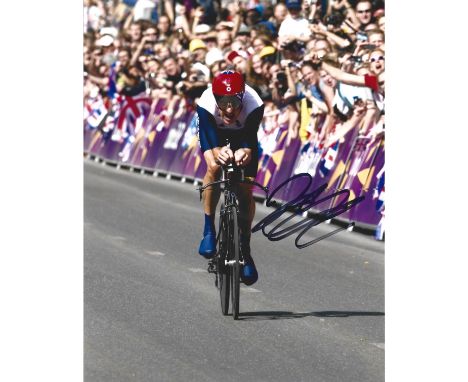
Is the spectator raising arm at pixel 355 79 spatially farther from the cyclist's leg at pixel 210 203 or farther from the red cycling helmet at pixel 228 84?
the red cycling helmet at pixel 228 84

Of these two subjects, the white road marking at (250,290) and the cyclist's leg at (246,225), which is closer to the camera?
the cyclist's leg at (246,225)

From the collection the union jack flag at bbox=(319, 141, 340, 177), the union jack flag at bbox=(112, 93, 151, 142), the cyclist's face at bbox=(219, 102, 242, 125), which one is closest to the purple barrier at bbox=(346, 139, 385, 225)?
the union jack flag at bbox=(319, 141, 340, 177)

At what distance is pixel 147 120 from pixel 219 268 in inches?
599

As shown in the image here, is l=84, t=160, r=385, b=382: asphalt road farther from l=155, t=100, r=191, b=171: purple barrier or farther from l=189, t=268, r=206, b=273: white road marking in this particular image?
l=155, t=100, r=191, b=171: purple barrier

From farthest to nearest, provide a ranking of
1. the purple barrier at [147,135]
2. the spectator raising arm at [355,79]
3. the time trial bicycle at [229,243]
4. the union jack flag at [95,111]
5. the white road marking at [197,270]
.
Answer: the union jack flag at [95,111] → the purple barrier at [147,135] → the spectator raising arm at [355,79] → the white road marking at [197,270] → the time trial bicycle at [229,243]

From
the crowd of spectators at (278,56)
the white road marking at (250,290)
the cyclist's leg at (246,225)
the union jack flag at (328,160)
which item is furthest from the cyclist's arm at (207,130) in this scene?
the union jack flag at (328,160)

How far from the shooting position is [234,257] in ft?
40.0

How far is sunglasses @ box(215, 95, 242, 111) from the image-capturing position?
11.7m

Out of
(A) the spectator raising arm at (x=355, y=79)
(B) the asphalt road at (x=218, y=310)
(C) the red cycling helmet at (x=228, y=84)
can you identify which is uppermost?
(A) the spectator raising arm at (x=355, y=79)

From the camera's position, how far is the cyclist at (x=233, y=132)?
1169 centimetres

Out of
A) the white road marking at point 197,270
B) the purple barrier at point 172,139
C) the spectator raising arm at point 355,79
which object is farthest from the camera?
the purple barrier at point 172,139

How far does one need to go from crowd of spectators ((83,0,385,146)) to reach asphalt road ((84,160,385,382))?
158cm

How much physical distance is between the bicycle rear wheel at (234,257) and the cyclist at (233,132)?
0.24 ft
